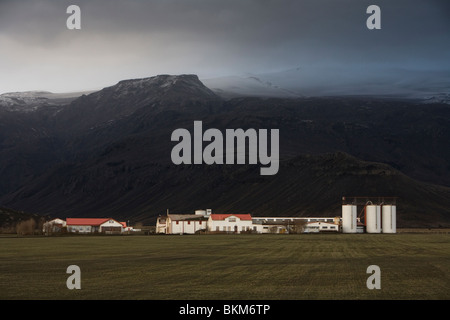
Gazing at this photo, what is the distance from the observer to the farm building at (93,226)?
581 ft

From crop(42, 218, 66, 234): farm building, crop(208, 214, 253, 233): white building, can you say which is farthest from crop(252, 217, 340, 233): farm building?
crop(42, 218, 66, 234): farm building

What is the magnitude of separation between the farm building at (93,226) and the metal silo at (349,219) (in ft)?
185

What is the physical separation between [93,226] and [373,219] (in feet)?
231

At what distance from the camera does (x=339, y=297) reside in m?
31.6

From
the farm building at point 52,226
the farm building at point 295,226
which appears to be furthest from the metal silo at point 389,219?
the farm building at point 52,226

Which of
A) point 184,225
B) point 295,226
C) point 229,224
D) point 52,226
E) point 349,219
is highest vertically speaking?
point 349,219

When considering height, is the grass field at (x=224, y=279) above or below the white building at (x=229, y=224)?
above

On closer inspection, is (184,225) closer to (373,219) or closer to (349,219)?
(349,219)

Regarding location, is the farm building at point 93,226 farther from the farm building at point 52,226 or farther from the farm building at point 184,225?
the farm building at point 184,225

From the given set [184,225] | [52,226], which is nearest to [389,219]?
[184,225]

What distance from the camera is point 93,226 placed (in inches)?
7092

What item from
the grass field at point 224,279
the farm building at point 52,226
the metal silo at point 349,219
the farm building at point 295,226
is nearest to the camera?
the grass field at point 224,279
